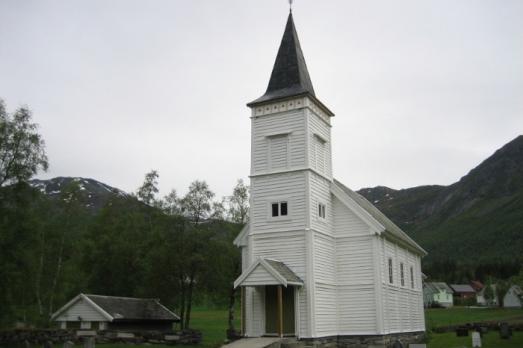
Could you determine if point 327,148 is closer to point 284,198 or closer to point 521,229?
point 284,198

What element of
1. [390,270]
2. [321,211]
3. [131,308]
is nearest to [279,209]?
[321,211]

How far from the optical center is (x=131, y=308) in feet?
117

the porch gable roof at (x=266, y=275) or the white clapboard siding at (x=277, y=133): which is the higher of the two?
the white clapboard siding at (x=277, y=133)

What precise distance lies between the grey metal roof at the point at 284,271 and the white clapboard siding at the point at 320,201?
242 centimetres

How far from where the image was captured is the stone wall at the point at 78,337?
31.3 metres

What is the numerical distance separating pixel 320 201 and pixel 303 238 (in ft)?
8.51

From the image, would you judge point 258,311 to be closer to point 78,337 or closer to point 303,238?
point 303,238

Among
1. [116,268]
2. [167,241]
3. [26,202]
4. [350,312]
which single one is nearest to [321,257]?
[350,312]

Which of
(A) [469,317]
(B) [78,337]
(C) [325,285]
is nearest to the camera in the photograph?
(C) [325,285]

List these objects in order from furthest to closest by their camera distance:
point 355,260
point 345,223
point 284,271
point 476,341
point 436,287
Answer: point 436,287
point 345,223
point 355,260
point 476,341
point 284,271

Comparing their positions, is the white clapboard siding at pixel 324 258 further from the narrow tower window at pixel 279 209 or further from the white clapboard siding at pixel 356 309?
the narrow tower window at pixel 279 209

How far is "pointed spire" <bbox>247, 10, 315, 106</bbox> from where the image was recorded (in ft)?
100

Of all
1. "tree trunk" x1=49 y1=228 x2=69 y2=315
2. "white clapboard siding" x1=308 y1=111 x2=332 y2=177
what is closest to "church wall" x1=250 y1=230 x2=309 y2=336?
"white clapboard siding" x1=308 y1=111 x2=332 y2=177

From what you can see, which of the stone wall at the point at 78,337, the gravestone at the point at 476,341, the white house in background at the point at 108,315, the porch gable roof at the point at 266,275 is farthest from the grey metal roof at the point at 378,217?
the white house in background at the point at 108,315
